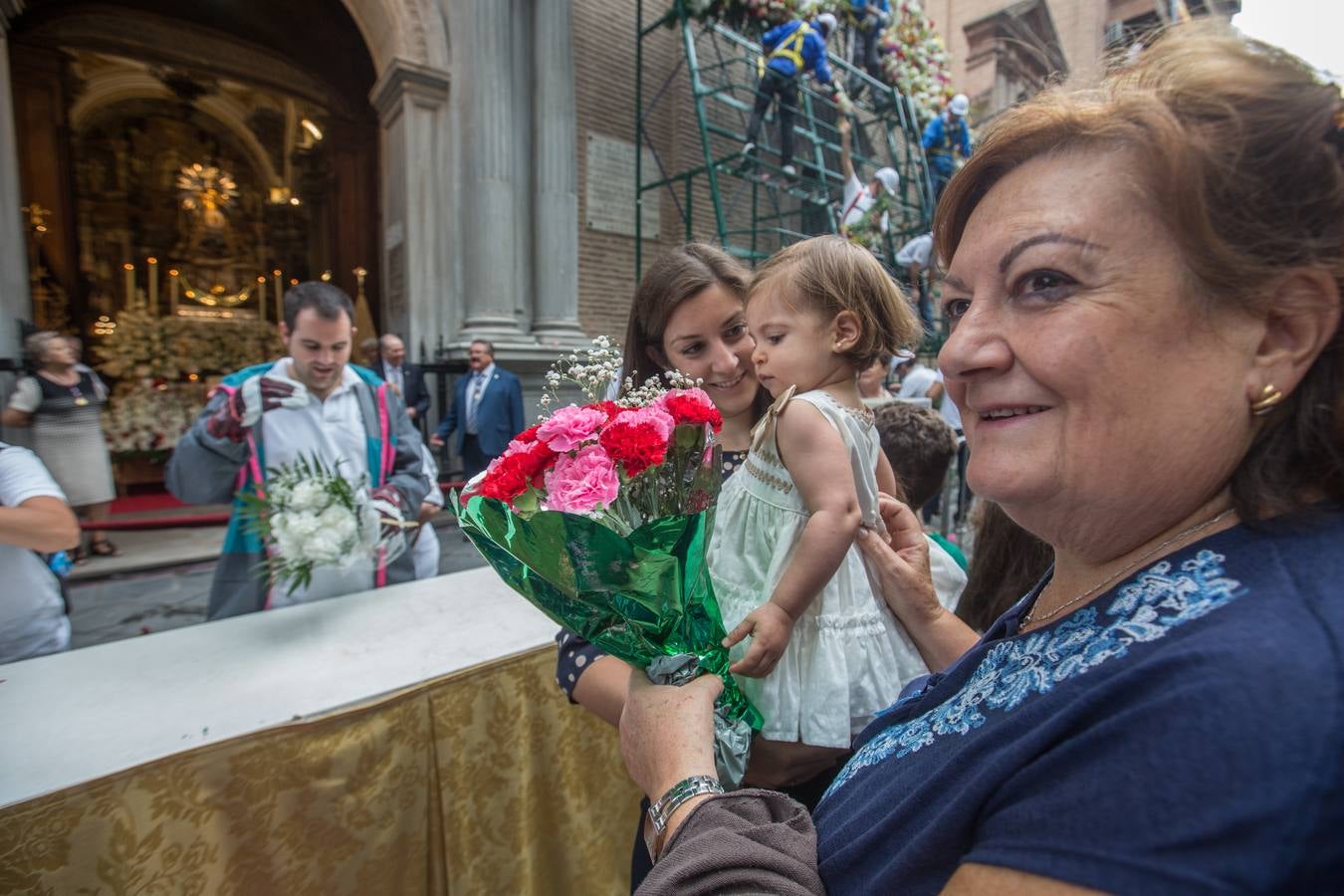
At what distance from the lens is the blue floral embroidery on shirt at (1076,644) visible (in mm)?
549

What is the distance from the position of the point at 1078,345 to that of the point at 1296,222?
21 cm

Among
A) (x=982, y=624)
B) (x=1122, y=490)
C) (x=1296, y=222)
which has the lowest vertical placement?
(x=982, y=624)

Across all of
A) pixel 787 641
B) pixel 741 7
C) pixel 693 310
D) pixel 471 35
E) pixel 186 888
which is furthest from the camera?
pixel 741 7

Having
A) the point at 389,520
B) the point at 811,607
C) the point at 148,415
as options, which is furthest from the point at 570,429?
the point at 148,415

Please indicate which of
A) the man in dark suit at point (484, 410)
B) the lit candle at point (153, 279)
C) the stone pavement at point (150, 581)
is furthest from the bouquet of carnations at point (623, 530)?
the lit candle at point (153, 279)

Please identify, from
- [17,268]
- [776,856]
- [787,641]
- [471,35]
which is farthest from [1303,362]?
[471,35]

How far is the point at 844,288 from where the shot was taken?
1.43m

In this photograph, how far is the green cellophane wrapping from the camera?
2.83ft

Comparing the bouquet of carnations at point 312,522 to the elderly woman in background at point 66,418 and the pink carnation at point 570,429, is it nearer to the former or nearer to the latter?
the pink carnation at point 570,429

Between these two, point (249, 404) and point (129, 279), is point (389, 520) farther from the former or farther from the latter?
point (129, 279)

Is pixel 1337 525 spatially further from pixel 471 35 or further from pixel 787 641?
pixel 471 35

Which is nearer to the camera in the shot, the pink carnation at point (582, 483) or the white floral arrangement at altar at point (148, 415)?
the pink carnation at point (582, 483)

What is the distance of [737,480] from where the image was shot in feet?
4.90

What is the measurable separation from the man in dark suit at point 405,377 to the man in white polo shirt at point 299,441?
12.5 ft
